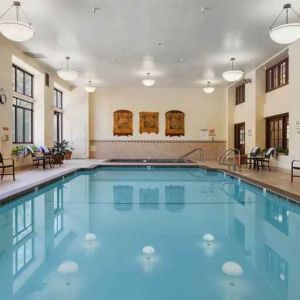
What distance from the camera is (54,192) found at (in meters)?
7.75

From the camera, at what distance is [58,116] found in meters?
16.6

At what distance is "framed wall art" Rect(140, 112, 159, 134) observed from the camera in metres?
17.1

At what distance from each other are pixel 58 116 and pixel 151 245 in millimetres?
13619

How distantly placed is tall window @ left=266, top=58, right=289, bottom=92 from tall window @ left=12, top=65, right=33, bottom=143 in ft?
28.0

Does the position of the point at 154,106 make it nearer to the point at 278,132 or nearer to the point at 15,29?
the point at 278,132

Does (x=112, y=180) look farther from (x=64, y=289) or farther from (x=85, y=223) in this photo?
(x=64, y=289)

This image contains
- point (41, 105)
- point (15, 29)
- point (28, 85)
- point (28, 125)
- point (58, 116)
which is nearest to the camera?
point (15, 29)

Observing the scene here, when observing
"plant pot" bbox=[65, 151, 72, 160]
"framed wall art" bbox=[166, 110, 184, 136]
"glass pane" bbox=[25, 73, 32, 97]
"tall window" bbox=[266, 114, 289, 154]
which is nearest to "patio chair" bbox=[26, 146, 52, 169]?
Result: "glass pane" bbox=[25, 73, 32, 97]

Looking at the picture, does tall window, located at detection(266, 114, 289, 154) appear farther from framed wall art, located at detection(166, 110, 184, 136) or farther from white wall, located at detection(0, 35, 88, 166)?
white wall, located at detection(0, 35, 88, 166)

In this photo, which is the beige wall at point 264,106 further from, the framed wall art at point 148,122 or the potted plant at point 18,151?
the potted plant at point 18,151

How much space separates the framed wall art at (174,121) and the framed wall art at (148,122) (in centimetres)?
59

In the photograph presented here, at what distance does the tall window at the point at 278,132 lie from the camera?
1113cm

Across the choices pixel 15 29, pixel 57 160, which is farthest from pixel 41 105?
pixel 15 29

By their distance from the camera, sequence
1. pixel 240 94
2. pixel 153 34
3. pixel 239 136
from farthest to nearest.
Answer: pixel 239 136, pixel 240 94, pixel 153 34
